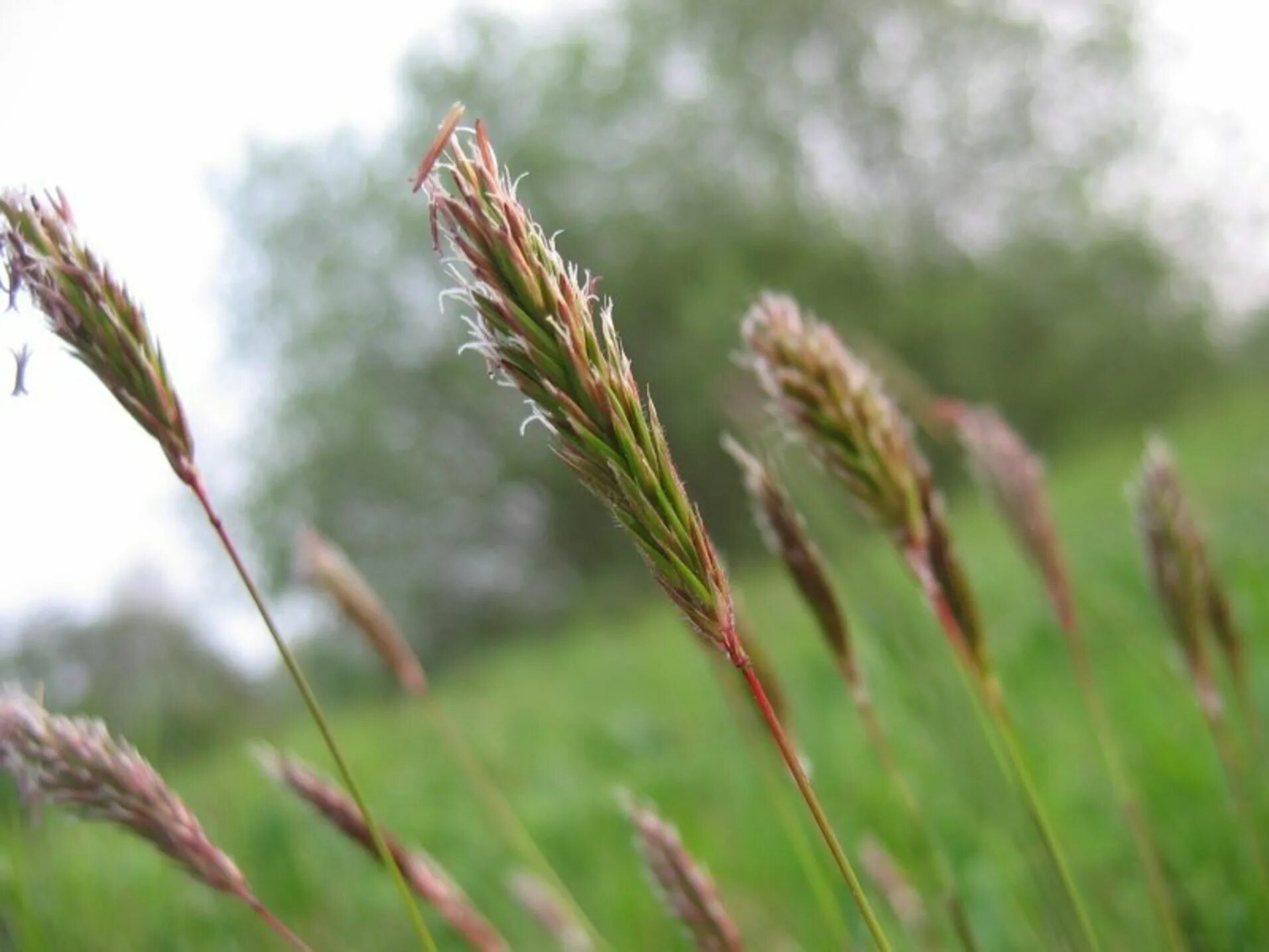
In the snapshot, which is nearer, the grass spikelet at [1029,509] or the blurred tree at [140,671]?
the grass spikelet at [1029,509]

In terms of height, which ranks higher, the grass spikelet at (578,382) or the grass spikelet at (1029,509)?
the grass spikelet at (1029,509)

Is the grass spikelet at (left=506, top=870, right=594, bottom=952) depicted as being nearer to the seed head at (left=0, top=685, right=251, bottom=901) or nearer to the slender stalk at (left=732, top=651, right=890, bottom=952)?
the seed head at (left=0, top=685, right=251, bottom=901)

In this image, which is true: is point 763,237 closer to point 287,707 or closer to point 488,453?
point 488,453

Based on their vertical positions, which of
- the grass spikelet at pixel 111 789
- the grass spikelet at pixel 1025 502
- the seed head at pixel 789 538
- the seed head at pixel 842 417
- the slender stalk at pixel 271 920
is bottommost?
the slender stalk at pixel 271 920

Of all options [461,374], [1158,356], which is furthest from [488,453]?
[1158,356]

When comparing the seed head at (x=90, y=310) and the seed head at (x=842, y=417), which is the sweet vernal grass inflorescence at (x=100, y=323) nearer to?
the seed head at (x=90, y=310)

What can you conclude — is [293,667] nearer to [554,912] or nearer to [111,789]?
[111,789]

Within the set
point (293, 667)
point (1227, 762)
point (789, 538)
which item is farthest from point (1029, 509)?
point (293, 667)

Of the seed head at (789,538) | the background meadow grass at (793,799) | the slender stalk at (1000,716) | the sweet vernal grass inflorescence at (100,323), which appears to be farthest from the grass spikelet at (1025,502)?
the sweet vernal grass inflorescence at (100,323)
